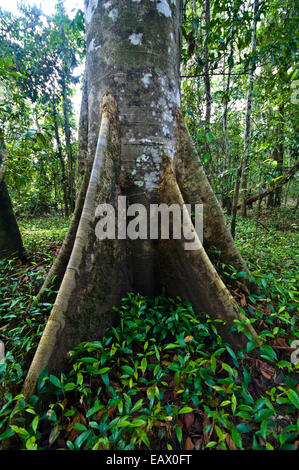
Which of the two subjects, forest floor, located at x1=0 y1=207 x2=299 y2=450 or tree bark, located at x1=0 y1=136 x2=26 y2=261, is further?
tree bark, located at x1=0 y1=136 x2=26 y2=261

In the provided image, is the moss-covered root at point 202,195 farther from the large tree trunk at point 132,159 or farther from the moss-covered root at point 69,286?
the moss-covered root at point 69,286

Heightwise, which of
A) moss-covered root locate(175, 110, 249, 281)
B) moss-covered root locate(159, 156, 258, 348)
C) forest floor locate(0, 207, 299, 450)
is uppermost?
moss-covered root locate(175, 110, 249, 281)

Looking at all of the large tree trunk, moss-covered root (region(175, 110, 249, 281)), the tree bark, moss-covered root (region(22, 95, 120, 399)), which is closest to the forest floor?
moss-covered root (region(22, 95, 120, 399))

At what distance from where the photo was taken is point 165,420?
49.3 inches

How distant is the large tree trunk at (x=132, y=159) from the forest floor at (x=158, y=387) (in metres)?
0.20

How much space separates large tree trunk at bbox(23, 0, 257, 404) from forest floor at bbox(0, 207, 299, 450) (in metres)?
0.20

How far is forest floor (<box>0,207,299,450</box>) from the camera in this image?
3.76ft

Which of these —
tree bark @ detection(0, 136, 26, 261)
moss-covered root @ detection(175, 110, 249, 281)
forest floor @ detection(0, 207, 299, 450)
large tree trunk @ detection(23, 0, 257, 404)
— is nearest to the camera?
forest floor @ detection(0, 207, 299, 450)

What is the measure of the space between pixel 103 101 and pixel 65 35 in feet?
23.7

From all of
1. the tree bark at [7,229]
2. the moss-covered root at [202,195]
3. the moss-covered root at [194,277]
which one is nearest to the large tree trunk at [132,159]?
the moss-covered root at [194,277]

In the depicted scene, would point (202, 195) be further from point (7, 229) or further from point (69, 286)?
point (7, 229)

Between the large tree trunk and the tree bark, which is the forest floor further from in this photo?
the tree bark

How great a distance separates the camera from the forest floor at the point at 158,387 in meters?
1.15

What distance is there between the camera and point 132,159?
1.92m
